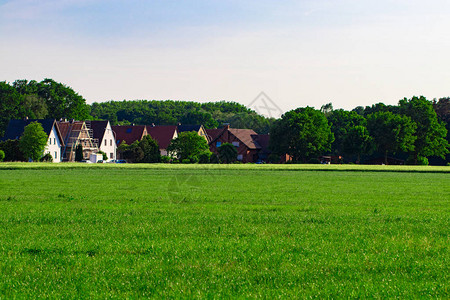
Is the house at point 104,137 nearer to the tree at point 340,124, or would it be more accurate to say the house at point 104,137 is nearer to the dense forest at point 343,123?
the dense forest at point 343,123

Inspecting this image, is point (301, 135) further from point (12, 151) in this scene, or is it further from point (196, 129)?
point (12, 151)

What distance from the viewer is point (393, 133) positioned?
117000 millimetres

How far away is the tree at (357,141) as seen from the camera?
119562 millimetres

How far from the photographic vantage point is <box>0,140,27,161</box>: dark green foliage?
300ft

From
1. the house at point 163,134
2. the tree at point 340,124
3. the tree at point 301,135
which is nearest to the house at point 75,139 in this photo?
the house at point 163,134

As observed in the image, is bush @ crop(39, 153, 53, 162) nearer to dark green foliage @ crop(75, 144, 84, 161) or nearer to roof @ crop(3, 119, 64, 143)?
dark green foliage @ crop(75, 144, 84, 161)

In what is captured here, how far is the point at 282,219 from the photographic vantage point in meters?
17.9

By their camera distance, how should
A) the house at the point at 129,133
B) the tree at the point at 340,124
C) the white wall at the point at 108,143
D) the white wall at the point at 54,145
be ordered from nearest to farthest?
the white wall at the point at 54,145
the white wall at the point at 108,143
the tree at the point at 340,124
the house at the point at 129,133

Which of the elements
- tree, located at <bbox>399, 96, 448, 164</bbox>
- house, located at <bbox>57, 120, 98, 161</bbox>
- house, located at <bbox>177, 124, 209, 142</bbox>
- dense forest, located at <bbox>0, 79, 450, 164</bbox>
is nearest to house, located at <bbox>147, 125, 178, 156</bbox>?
house, located at <bbox>177, 124, 209, 142</bbox>

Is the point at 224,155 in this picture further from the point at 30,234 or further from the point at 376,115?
the point at 30,234

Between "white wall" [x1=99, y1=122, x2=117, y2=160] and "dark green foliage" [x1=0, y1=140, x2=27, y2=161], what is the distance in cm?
2771

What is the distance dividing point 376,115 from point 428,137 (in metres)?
13.9

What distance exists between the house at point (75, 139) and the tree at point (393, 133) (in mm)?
71026

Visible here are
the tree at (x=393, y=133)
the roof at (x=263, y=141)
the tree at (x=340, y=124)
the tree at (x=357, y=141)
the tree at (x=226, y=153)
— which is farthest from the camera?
the roof at (x=263, y=141)
